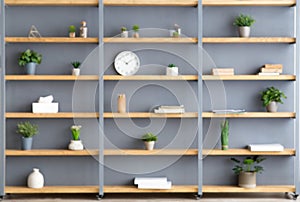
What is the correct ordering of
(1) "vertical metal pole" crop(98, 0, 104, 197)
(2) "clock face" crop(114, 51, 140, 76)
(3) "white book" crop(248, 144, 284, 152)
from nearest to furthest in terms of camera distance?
(1) "vertical metal pole" crop(98, 0, 104, 197), (3) "white book" crop(248, 144, 284, 152), (2) "clock face" crop(114, 51, 140, 76)

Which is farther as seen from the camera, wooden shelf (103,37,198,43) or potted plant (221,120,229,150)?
potted plant (221,120,229,150)

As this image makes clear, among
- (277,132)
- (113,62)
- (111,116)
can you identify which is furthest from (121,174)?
(277,132)

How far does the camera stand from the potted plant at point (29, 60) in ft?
16.8

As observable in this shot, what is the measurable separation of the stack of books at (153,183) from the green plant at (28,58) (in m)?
1.41

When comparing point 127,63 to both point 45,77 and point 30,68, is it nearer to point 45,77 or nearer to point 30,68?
point 45,77

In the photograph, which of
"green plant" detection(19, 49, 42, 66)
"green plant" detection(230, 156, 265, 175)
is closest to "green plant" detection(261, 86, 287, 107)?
"green plant" detection(230, 156, 265, 175)

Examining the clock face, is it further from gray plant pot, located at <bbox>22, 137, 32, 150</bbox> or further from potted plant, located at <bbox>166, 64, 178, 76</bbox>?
gray plant pot, located at <bbox>22, 137, 32, 150</bbox>

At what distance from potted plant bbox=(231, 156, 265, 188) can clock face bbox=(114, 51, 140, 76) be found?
1240 millimetres

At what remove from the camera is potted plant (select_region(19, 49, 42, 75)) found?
202 inches

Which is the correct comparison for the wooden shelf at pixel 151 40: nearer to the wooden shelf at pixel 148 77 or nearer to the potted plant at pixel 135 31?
the potted plant at pixel 135 31

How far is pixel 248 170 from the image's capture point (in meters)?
5.23

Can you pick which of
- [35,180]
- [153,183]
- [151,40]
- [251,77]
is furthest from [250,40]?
[35,180]

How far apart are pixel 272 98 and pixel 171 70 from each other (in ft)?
3.11

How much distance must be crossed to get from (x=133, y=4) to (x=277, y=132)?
1785mm
